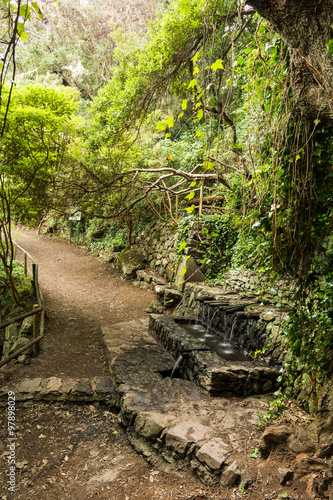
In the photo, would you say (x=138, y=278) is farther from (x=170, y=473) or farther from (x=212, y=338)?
(x=170, y=473)

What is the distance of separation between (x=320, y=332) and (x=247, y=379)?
4.85 feet

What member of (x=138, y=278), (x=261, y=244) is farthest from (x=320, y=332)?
(x=138, y=278)

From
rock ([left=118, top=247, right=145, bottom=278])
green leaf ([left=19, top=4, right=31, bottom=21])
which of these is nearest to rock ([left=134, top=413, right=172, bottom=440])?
green leaf ([left=19, top=4, right=31, bottom=21])

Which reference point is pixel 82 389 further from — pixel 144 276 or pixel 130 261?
pixel 130 261

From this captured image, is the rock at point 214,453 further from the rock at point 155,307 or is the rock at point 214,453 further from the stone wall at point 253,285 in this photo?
the rock at point 155,307

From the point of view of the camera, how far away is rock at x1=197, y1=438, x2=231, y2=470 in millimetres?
2459

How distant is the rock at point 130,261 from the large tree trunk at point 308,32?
8702mm

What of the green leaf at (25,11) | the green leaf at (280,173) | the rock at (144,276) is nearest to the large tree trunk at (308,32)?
the green leaf at (280,173)

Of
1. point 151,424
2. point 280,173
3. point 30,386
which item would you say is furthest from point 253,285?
point 30,386

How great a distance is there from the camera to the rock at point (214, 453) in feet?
8.07

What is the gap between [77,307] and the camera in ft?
25.1

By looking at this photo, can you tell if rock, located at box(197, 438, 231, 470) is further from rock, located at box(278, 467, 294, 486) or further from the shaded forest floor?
rock, located at box(278, 467, 294, 486)

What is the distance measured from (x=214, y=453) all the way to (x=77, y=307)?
19.1ft

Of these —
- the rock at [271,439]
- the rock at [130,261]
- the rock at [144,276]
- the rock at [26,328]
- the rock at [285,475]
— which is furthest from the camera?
the rock at [130,261]
